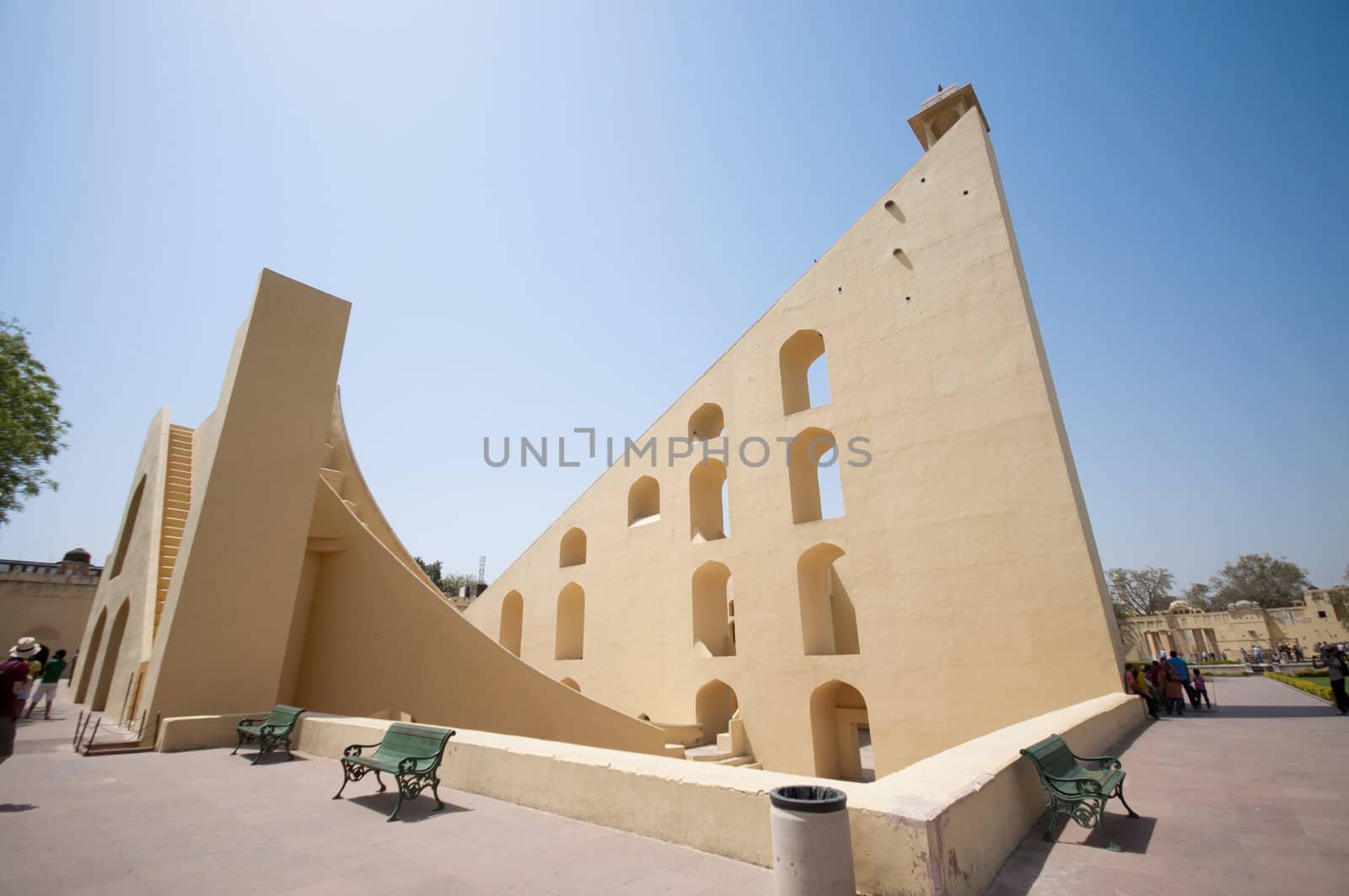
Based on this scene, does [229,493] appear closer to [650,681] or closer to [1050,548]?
[650,681]

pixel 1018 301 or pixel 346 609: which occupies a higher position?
pixel 1018 301

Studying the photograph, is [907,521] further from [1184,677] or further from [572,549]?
[572,549]

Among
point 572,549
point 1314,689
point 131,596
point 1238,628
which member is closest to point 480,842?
point 131,596

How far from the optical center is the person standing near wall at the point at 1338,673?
874 centimetres

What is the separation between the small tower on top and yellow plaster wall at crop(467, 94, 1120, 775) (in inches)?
63.7

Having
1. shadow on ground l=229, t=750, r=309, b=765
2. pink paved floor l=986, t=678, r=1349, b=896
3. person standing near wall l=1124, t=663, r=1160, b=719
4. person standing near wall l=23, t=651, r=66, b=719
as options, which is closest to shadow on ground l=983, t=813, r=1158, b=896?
pink paved floor l=986, t=678, r=1349, b=896

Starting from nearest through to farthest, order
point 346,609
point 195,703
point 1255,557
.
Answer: point 195,703 → point 346,609 → point 1255,557

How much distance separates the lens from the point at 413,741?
479 centimetres

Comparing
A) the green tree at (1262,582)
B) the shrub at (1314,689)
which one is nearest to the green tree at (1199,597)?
the green tree at (1262,582)

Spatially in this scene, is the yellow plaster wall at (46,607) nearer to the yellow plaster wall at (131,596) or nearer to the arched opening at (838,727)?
the yellow plaster wall at (131,596)

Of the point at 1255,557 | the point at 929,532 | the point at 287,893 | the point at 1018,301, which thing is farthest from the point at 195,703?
the point at 1255,557

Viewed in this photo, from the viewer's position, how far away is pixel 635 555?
641 inches

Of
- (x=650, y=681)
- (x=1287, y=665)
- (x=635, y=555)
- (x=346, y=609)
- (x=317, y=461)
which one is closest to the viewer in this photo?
(x=317, y=461)

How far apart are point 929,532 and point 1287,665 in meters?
26.7
